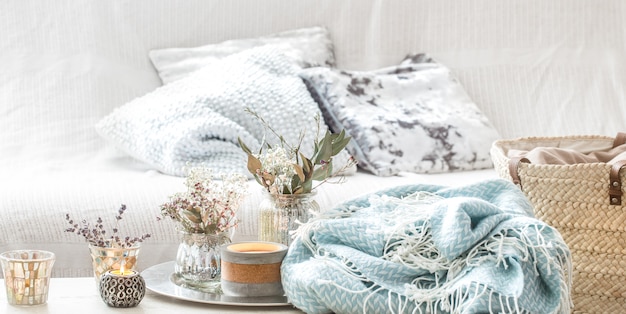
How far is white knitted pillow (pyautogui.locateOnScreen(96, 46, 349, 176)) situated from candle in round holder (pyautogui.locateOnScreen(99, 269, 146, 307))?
802mm

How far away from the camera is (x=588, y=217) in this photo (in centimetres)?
151

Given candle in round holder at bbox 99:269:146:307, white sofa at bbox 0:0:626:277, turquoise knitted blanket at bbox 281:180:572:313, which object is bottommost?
candle in round holder at bbox 99:269:146:307

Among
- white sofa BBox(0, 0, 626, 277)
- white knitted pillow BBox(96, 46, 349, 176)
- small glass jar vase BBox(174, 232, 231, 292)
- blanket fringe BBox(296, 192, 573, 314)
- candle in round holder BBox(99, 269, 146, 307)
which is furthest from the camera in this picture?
white sofa BBox(0, 0, 626, 277)

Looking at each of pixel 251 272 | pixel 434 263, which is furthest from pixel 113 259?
pixel 434 263

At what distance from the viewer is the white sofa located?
7.38 ft

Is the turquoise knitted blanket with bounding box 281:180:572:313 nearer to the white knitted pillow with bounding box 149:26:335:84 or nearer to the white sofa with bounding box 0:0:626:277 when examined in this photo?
the white sofa with bounding box 0:0:626:277

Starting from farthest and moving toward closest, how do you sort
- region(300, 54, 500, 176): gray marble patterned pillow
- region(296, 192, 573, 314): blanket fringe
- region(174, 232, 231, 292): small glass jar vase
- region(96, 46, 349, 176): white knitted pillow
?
region(300, 54, 500, 176): gray marble patterned pillow
region(96, 46, 349, 176): white knitted pillow
region(174, 232, 231, 292): small glass jar vase
region(296, 192, 573, 314): blanket fringe

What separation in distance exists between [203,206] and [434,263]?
13.4 inches

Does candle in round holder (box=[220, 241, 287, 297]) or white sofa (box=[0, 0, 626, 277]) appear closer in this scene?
candle in round holder (box=[220, 241, 287, 297])

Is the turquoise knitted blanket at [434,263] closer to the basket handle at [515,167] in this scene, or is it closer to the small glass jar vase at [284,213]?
the small glass jar vase at [284,213]

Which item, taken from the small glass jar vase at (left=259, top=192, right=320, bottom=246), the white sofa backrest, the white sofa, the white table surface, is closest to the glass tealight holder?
the white table surface

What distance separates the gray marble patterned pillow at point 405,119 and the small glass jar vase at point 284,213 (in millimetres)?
799

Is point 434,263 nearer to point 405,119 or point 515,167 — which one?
point 515,167

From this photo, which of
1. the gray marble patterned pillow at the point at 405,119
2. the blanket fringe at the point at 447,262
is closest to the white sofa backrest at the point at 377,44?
the gray marble patterned pillow at the point at 405,119
